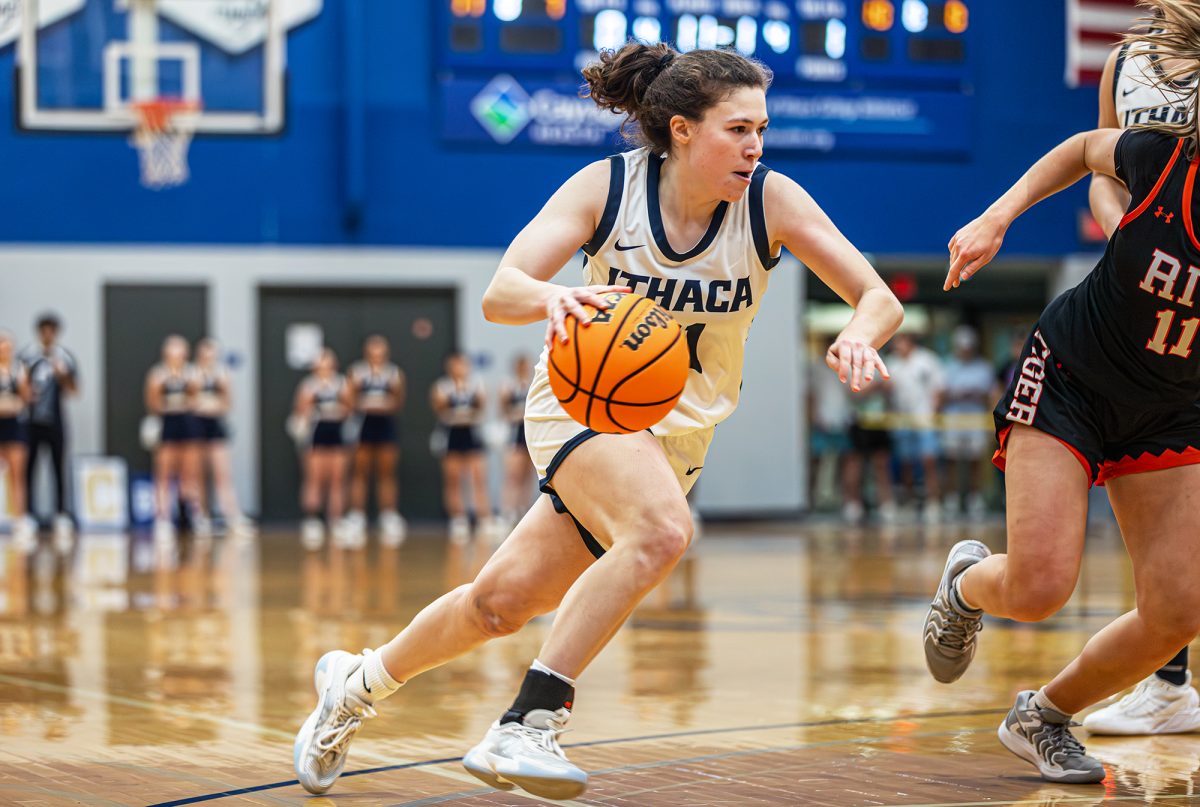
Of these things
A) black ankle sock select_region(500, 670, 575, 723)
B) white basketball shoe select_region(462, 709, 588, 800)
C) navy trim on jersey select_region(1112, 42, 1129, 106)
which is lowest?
white basketball shoe select_region(462, 709, 588, 800)

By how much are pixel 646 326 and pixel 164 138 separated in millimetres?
12930

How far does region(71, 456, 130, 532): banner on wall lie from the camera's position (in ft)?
54.5

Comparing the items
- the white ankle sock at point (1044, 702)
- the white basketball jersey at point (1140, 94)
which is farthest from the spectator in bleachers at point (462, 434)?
the white ankle sock at point (1044, 702)

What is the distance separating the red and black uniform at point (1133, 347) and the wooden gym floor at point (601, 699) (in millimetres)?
888

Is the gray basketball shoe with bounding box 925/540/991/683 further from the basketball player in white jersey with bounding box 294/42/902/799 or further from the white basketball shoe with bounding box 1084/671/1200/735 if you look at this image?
the basketball player in white jersey with bounding box 294/42/902/799

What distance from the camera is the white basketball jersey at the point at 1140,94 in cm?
415

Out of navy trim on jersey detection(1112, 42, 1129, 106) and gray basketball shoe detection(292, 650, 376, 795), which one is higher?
navy trim on jersey detection(1112, 42, 1129, 106)

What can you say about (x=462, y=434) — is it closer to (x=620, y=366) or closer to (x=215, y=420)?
(x=215, y=420)

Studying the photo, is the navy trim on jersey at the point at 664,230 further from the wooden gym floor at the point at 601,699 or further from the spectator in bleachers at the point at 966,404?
the spectator in bleachers at the point at 966,404

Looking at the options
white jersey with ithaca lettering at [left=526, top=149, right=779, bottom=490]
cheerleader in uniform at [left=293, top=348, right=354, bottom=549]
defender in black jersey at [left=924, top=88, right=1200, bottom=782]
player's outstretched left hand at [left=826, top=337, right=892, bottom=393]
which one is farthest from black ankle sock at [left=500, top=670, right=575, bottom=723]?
cheerleader in uniform at [left=293, top=348, right=354, bottom=549]

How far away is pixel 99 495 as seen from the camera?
1675 centimetres

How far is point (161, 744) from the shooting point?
15.8 feet

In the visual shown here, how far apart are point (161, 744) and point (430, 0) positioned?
41.3ft

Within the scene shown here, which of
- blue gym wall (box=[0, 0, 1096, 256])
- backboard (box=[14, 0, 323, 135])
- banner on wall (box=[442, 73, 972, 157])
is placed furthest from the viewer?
banner on wall (box=[442, 73, 972, 157])
